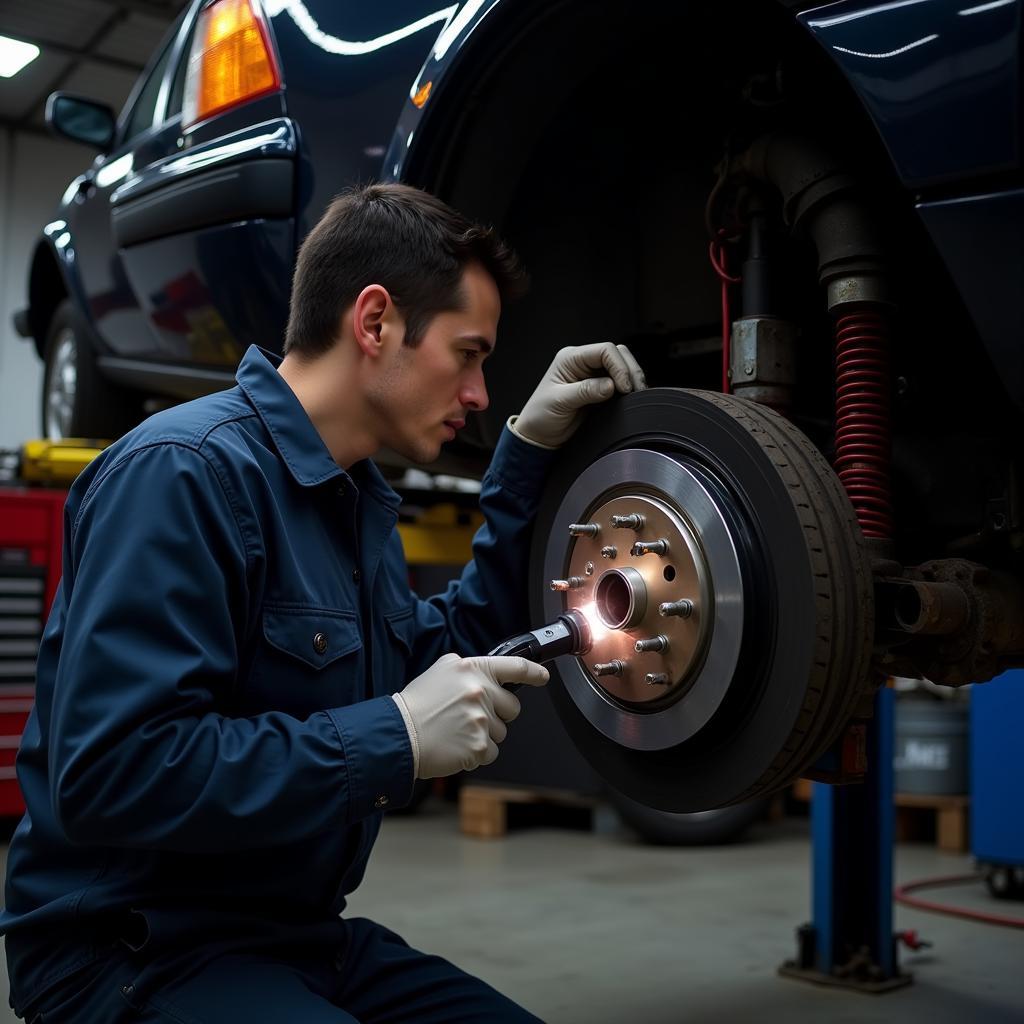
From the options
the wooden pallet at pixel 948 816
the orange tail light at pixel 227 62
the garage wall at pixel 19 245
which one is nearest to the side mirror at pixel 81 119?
the orange tail light at pixel 227 62

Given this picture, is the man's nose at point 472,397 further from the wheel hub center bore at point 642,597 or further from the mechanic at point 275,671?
the wheel hub center bore at point 642,597

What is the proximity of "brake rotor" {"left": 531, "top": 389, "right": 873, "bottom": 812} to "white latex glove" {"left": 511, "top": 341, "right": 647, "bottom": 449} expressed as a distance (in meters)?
0.06

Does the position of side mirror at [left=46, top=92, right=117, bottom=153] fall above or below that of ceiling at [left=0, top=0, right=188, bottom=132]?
below

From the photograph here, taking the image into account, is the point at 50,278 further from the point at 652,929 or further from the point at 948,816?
the point at 948,816

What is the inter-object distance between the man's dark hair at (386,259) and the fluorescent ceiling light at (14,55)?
23.2 feet

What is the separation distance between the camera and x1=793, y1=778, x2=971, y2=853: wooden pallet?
371 centimetres

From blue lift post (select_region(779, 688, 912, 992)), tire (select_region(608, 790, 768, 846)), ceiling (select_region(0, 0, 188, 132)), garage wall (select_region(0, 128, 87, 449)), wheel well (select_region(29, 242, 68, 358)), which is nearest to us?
blue lift post (select_region(779, 688, 912, 992))

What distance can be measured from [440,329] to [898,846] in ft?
10.8

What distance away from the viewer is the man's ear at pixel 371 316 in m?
1.13

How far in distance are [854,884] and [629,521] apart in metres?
1.56

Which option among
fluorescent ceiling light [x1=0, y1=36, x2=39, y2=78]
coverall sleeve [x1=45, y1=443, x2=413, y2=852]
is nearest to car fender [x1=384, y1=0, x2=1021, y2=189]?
coverall sleeve [x1=45, y1=443, x2=413, y2=852]

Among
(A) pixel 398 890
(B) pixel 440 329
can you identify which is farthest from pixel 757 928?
(B) pixel 440 329

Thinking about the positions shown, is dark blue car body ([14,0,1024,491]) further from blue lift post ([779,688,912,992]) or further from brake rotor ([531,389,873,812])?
blue lift post ([779,688,912,992])

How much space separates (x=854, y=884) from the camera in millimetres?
2303
